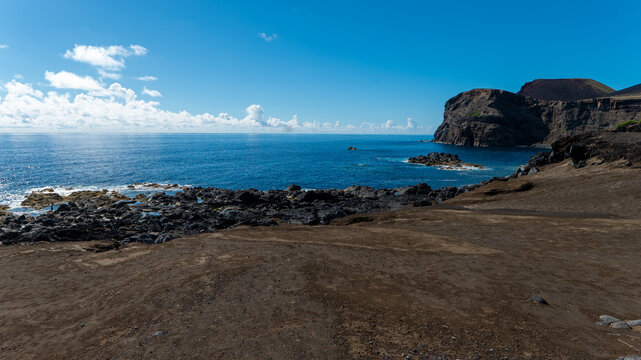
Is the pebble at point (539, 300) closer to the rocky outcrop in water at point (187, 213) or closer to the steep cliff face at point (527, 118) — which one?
the rocky outcrop in water at point (187, 213)

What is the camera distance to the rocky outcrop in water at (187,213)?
27.7 m

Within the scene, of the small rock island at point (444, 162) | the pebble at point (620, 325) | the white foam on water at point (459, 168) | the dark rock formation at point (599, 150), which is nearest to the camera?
the pebble at point (620, 325)

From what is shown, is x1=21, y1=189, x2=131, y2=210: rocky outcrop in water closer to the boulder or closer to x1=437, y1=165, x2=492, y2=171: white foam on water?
the boulder

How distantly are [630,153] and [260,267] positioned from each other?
1889 inches

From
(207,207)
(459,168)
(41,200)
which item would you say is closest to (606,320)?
(207,207)

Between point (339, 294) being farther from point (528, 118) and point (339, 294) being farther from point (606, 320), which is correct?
point (528, 118)

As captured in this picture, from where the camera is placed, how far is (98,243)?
23500 mm

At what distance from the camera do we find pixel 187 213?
39.1m

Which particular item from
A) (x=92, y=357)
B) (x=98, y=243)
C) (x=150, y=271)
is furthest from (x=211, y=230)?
(x=92, y=357)

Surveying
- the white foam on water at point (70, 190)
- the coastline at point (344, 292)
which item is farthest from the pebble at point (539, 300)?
the white foam on water at point (70, 190)

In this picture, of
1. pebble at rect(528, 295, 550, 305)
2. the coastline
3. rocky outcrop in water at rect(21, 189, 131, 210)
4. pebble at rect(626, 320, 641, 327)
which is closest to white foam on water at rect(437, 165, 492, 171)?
the coastline

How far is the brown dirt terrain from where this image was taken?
977 centimetres

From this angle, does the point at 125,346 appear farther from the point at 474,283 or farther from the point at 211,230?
the point at 211,230

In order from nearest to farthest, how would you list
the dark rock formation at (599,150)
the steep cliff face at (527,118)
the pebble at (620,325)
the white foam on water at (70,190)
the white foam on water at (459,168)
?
1. the pebble at (620,325)
2. the dark rock formation at (599,150)
3. the white foam on water at (70,190)
4. the white foam on water at (459,168)
5. the steep cliff face at (527,118)
